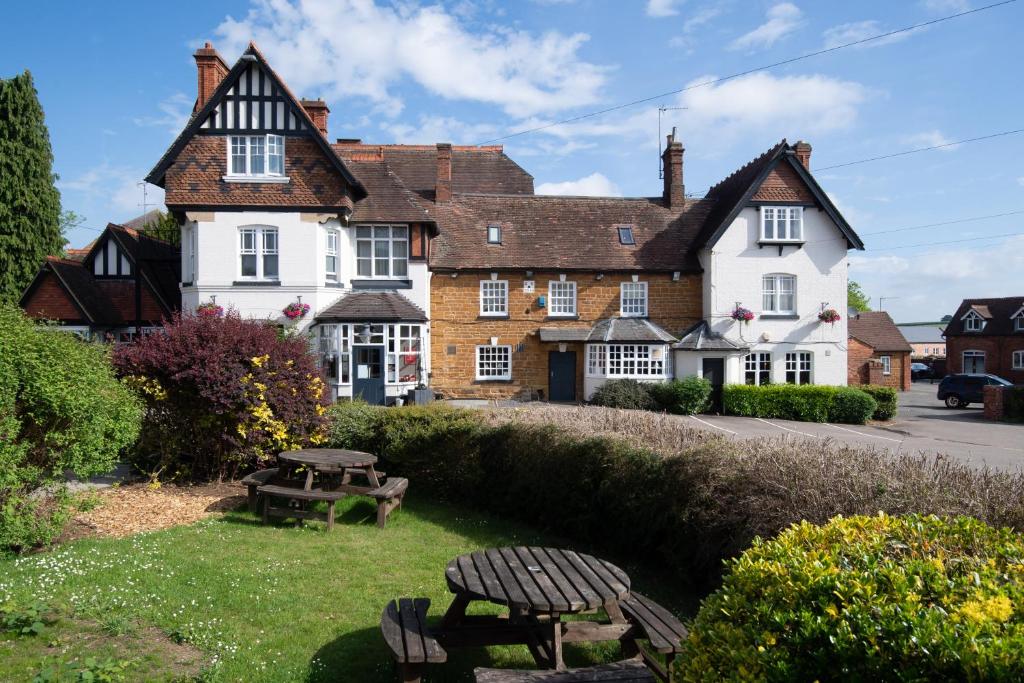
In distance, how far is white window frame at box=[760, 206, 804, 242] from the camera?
26938 mm

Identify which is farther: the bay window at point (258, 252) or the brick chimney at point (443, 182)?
the brick chimney at point (443, 182)

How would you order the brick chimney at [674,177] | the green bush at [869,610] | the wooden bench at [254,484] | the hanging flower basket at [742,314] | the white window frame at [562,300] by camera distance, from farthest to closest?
the brick chimney at [674,177], the white window frame at [562,300], the hanging flower basket at [742,314], the wooden bench at [254,484], the green bush at [869,610]

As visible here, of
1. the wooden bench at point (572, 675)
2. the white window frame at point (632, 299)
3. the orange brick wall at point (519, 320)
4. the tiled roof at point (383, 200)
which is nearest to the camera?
the wooden bench at point (572, 675)

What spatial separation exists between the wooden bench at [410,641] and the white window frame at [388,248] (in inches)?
798

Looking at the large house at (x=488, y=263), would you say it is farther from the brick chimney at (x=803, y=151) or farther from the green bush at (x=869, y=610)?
the green bush at (x=869, y=610)

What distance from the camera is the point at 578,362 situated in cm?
2739

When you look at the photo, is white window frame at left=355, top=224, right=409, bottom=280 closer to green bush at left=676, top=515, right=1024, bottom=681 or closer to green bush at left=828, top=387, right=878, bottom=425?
green bush at left=828, top=387, right=878, bottom=425

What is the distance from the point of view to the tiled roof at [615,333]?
2625 centimetres

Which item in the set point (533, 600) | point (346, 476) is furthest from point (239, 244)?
point (533, 600)

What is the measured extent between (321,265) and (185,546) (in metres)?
16.2

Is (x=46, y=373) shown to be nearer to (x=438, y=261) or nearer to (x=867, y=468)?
(x=867, y=468)

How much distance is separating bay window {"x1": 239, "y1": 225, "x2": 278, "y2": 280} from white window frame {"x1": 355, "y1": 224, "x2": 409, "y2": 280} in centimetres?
299

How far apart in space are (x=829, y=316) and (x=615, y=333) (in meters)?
8.61

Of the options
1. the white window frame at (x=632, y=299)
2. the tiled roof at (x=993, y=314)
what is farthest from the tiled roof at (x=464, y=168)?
the tiled roof at (x=993, y=314)
